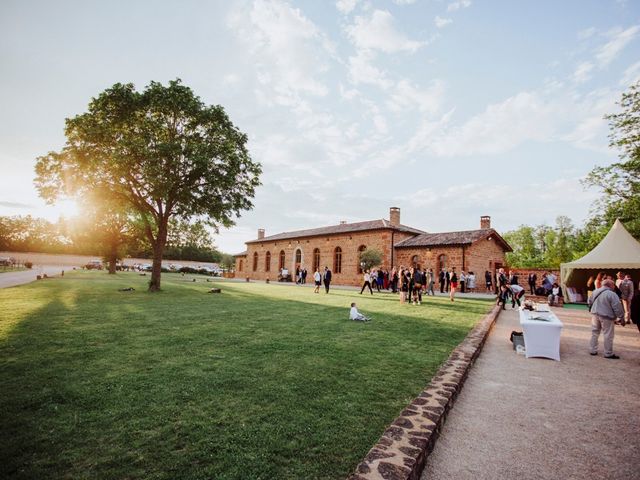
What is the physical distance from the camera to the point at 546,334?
5.88 metres

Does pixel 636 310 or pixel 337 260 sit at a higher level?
pixel 337 260

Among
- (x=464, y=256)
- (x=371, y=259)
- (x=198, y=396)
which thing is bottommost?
(x=198, y=396)

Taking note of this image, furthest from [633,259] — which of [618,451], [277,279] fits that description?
[277,279]

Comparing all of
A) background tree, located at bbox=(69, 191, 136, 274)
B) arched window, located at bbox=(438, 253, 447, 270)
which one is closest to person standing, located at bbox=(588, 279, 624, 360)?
arched window, located at bbox=(438, 253, 447, 270)

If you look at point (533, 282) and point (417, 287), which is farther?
point (533, 282)

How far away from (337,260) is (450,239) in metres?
10.8

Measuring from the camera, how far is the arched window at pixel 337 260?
30.7 m

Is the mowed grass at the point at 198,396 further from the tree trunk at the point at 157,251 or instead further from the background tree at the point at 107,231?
the background tree at the point at 107,231

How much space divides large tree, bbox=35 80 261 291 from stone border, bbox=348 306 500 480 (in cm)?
1227

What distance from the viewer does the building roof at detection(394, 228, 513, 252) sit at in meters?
23.6

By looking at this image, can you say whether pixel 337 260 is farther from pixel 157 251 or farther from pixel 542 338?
pixel 542 338

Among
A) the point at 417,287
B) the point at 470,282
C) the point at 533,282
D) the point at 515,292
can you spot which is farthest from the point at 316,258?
the point at 515,292

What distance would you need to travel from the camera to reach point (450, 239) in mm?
24688

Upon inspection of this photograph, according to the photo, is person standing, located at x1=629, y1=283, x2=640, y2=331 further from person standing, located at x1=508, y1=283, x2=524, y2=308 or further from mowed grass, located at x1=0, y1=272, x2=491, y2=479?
person standing, located at x1=508, y1=283, x2=524, y2=308
